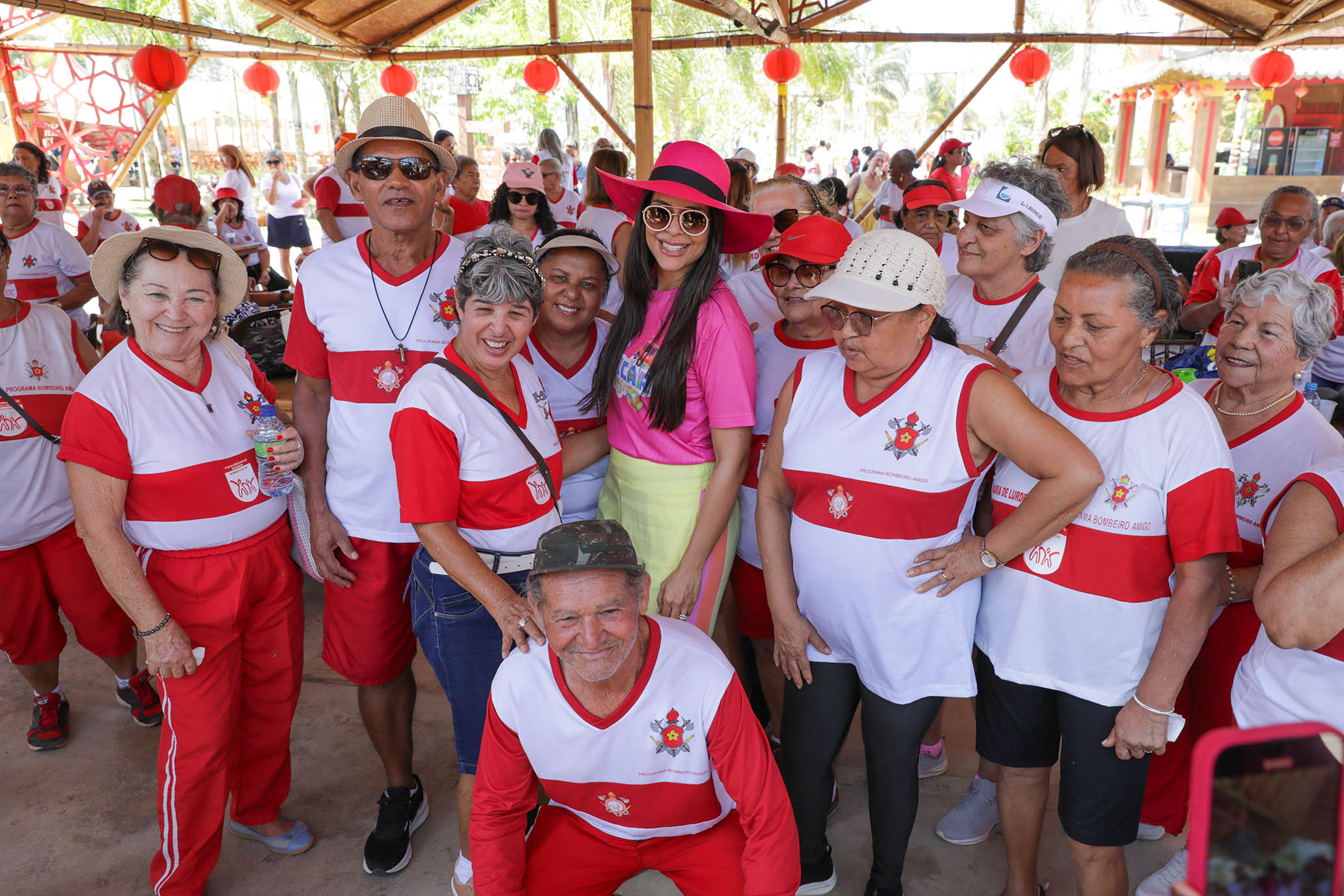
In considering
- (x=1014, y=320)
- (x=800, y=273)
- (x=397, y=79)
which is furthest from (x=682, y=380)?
(x=397, y=79)

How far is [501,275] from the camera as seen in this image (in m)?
2.01

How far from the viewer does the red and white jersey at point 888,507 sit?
A: 1.90 m

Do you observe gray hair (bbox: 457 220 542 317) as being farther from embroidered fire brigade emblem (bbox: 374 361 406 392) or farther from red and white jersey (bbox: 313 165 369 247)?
red and white jersey (bbox: 313 165 369 247)

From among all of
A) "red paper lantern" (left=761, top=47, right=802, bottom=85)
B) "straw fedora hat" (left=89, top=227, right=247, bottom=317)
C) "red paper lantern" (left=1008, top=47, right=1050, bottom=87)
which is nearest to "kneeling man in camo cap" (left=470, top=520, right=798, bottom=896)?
"straw fedora hat" (left=89, top=227, right=247, bottom=317)

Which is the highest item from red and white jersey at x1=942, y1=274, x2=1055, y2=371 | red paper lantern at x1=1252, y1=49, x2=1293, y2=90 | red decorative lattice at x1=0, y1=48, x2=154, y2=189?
red decorative lattice at x1=0, y1=48, x2=154, y2=189

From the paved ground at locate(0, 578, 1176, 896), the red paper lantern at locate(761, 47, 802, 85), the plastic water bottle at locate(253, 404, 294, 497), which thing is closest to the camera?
the plastic water bottle at locate(253, 404, 294, 497)

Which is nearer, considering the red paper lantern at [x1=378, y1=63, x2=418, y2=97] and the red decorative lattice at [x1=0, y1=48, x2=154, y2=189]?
the red paper lantern at [x1=378, y1=63, x2=418, y2=97]

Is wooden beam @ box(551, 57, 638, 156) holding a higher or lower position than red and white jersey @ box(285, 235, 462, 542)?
higher

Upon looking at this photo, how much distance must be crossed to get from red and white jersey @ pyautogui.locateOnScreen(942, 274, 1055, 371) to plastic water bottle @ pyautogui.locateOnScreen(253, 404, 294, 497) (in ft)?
6.65

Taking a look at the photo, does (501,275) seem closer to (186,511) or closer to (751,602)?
(186,511)

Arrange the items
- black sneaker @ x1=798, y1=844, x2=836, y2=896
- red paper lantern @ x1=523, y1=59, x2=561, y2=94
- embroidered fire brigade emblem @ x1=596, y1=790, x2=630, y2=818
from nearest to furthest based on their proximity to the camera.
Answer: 1. embroidered fire brigade emblem @ x1=596, y1=790, x2=630, y2=818
2. black sneaker @ x1=798, y1=844, x2=836, y2=896
3. red paper lantern @ x1=523, y1=59, x2=561, y2=94

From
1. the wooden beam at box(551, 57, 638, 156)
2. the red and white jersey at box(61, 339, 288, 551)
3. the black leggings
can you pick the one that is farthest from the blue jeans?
the wooden beam at box(551, 57, 638, 156)

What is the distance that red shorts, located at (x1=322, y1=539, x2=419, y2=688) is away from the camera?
2441mm

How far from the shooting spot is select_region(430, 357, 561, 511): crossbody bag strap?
6.70ft
